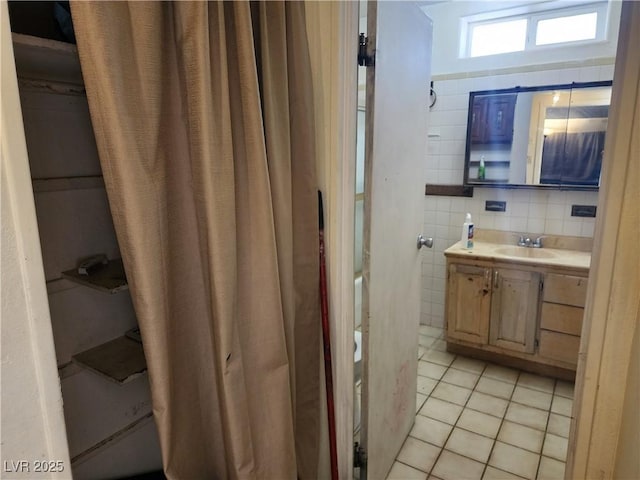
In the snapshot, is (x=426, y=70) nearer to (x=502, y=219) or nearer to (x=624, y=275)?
(x=624, y=275)

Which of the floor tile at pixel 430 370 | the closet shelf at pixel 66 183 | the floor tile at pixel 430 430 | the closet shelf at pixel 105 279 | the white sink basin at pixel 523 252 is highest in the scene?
the closet shelf at pixel 66 183

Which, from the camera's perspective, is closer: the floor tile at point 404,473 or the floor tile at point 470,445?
the floor tile at point 404,473

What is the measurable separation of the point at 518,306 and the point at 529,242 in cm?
49

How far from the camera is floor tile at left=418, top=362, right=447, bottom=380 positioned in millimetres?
2662

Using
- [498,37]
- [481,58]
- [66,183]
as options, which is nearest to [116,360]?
[66,183]

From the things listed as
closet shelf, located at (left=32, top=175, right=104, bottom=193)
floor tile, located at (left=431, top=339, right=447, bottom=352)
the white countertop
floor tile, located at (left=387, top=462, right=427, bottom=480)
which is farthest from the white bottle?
closet shelf, located at (left=32, top=175, right=104, bottom=193)

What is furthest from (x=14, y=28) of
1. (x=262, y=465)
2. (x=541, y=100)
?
(x=541, y=100)

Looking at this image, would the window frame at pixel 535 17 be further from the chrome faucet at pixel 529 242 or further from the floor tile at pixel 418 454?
the floor tile at pixel 418 454

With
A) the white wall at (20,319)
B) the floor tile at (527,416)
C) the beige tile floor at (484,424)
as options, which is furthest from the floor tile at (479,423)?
the white wall at (20,319)

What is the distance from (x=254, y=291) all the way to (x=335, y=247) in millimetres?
391

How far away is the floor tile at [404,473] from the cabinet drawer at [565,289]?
52.4 inches

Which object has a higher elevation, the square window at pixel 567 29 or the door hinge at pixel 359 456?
the square window at pixel 567 29

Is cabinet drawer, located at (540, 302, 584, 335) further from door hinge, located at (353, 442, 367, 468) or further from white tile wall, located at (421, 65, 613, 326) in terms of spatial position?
door hinge, located at (353, 442, 367, 468)

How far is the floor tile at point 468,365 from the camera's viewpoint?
8.96 ft
